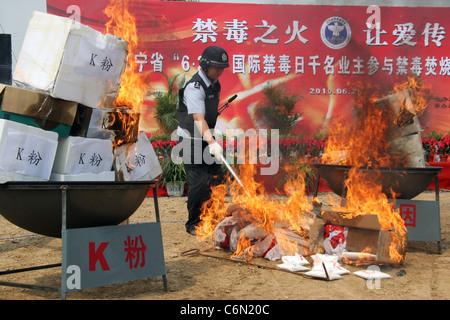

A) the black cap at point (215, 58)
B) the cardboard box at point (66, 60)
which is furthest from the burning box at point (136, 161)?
the black cap at point (215, 58)

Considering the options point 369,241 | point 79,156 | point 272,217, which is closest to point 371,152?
point 369,241

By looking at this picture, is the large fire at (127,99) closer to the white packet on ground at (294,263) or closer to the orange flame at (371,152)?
the white packet on ground at (294,263)

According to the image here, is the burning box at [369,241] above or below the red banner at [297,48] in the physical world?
below

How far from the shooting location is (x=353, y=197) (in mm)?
4566

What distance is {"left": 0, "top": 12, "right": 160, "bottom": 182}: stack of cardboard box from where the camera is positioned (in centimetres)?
Result: 282

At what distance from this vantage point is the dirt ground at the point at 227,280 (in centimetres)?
314

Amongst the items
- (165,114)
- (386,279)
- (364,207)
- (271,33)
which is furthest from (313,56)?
(386,279)

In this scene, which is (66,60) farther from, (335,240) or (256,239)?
(335,240)

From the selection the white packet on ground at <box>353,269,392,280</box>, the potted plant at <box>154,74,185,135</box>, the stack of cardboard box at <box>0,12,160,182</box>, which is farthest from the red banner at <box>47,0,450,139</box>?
the stack of cardboard box at <box>0,12,160,182</box>

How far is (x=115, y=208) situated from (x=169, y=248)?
1.79 meters

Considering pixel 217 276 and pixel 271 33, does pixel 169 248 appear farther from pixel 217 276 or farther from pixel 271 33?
pixel 271 33

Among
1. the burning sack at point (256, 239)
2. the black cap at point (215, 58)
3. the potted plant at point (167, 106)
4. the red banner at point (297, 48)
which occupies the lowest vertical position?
the burning sack at point (256, 239)

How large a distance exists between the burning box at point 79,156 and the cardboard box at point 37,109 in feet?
0.34

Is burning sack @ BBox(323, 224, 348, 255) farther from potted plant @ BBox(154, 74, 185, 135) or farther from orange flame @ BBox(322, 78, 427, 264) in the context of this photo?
potted plant @ BBox(154, 74, 185, 135)
